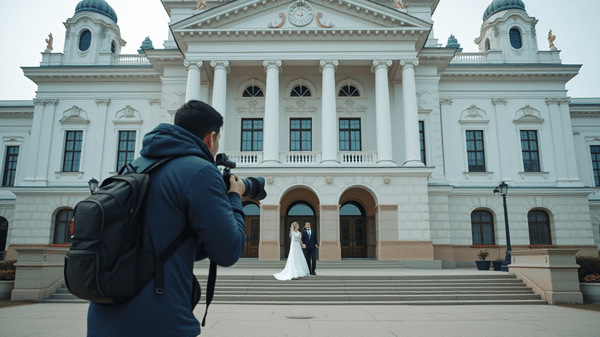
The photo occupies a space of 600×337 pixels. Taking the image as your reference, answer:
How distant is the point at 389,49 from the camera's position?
27.0m

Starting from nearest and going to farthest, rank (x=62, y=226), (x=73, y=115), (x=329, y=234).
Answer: (x=329, y=234)
(x=62, y=226)
(x=73, y=115)

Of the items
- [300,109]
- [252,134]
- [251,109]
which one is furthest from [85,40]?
[300,109]

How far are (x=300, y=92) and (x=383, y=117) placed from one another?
673 cm

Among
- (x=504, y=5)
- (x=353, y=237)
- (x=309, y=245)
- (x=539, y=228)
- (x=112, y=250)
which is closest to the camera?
(x=112, y=250)

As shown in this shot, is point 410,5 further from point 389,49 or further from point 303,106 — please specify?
point 303,106

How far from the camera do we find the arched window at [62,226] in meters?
30.0

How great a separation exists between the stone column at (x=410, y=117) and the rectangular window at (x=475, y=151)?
21.9 feet

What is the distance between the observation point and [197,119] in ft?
7.97

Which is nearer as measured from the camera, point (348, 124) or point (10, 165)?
point (348, 124)

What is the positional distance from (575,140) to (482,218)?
12.0 metres

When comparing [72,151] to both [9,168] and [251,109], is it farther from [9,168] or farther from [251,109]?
[251,109]

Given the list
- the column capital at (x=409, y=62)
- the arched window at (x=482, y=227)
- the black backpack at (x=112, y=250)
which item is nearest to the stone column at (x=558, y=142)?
the arched window at (x=482, y=227)

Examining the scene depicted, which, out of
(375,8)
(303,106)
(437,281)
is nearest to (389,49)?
(375,8)

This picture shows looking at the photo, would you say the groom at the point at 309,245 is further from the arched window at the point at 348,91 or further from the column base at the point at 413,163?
the arched window at the point at 348,91
